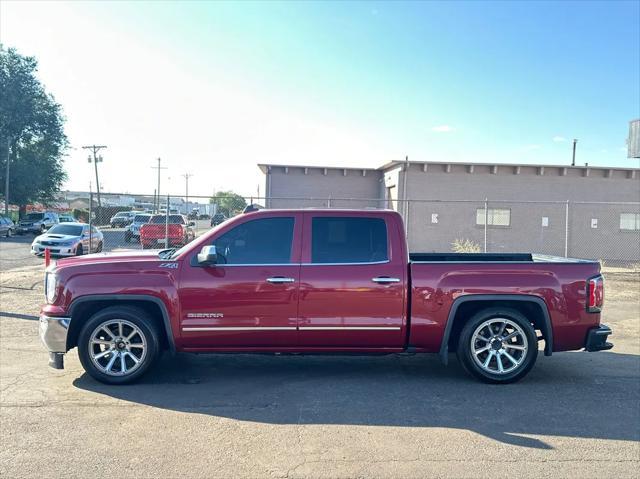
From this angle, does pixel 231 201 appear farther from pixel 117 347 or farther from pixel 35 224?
pixel 35 224

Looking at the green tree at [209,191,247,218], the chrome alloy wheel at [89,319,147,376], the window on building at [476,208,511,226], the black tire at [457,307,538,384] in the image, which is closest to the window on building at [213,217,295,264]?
the chrome alloy wheel at [89,319,147,376]

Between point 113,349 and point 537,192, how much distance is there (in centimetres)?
2244

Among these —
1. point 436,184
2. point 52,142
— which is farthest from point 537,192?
point 52,142

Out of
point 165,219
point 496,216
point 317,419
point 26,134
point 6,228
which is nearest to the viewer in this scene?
point 317,419

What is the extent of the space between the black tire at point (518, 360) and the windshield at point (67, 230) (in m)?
17.8

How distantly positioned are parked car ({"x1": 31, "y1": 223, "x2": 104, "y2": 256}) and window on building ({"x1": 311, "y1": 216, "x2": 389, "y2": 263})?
14938 mm

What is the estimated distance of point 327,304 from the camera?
5.50 metres

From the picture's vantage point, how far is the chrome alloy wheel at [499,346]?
5.68m

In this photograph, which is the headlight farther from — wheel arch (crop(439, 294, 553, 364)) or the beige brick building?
the beige brick building

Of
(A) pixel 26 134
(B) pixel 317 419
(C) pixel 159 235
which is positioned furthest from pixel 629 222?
(A) pixel 26 134

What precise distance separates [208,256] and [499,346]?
126 inches

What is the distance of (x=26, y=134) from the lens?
47219mm

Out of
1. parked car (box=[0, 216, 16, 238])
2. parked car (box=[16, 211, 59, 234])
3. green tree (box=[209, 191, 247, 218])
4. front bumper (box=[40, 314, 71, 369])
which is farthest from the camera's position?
parked car (box=[16, 211, 59, 234])

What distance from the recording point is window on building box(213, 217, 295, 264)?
560 centimetres
